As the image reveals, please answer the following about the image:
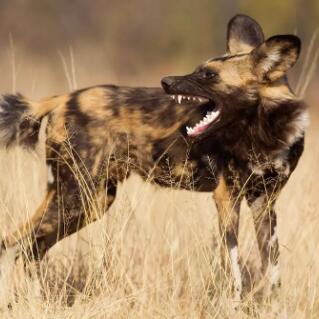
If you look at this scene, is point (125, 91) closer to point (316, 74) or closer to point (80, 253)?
point (80, 253)

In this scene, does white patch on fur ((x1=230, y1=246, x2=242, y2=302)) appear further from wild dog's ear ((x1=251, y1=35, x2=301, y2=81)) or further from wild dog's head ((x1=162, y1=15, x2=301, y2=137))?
wild dog's ear ((x1=251, y1=35, x2=301, y2=81))

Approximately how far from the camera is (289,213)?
5.06 m

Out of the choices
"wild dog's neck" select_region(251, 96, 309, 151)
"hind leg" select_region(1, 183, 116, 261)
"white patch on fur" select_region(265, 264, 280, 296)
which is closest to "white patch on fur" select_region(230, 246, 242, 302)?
"white patch on fur" select_region(265, 264, 280, 296)

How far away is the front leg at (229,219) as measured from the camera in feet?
13.1

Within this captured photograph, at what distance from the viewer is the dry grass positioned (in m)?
3.59

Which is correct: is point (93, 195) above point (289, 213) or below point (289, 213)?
above

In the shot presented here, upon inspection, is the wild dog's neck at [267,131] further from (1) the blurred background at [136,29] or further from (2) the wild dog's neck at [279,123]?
(1) the blurred background at [136,29]

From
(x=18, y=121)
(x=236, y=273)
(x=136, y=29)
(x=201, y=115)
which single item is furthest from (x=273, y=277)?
(x=136, y=29)

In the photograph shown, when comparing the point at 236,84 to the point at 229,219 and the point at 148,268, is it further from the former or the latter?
the point at 148,268

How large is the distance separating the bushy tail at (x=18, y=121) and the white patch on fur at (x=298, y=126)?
3.92ft

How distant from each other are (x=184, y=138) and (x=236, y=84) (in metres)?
0.36

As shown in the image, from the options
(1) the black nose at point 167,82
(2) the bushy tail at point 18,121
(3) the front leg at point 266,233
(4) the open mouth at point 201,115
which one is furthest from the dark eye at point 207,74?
(2) the bushy tail at point 18,121

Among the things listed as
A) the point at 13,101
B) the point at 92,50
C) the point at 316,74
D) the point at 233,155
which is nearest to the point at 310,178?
the point at 233,155

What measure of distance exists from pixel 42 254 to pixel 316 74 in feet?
47.6
